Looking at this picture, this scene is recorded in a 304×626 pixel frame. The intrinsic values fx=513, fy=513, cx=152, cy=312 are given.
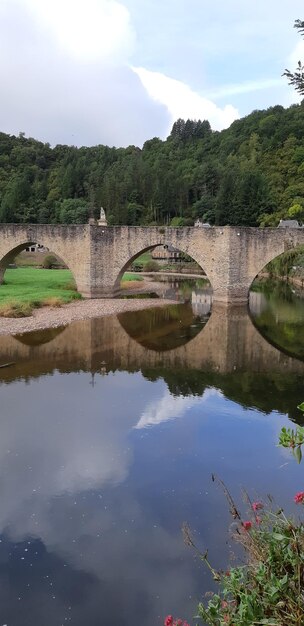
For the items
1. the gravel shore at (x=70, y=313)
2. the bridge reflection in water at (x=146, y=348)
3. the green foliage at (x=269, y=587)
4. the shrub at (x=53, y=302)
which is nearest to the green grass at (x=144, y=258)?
the gravel shore at (x=70, y=313)

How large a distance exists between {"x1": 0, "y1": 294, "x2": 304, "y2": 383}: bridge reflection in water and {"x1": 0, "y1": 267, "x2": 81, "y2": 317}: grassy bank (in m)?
3.76

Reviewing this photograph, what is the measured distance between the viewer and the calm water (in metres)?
6.39

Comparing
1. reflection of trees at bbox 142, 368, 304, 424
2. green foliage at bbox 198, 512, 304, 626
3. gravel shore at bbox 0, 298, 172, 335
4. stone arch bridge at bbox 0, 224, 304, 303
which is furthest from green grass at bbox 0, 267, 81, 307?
green foliage at bbox 198, 512, 304, 626

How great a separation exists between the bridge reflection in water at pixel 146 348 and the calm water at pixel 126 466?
12 cm

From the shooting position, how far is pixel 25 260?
54156mm

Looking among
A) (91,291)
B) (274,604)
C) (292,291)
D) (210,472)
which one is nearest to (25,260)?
(91,291)

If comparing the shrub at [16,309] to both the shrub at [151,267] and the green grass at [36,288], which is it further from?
the shrub at [151,267]

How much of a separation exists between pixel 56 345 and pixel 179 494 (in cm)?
1140

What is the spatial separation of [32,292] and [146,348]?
462 inches

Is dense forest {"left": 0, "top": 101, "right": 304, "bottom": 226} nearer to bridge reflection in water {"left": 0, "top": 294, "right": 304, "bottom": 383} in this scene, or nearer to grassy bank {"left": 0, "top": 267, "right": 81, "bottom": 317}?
grassy bank {"left": 0, "top": 267, "right": 81, "bottom": 317}

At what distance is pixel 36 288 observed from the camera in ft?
99.7

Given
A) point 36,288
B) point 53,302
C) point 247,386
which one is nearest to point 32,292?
point 36,288

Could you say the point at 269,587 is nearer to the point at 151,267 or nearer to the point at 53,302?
the point at 53,302

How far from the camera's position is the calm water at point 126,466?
6387mm
